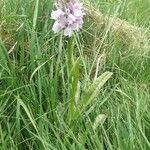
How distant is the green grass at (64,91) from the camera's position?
5.67 ft

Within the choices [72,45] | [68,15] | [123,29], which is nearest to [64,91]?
[72,45]

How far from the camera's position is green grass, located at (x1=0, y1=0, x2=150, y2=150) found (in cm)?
173

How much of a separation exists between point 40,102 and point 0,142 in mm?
245

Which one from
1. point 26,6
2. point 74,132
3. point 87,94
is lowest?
point 74,132

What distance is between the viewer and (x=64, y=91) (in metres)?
1.97

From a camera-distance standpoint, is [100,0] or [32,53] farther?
[100,0]

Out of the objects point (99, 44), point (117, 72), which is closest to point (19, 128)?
point (117, 72)

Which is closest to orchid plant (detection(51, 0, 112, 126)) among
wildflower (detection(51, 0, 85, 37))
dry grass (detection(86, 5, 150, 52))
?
wildflower (detection(51, 0, 85, 37))

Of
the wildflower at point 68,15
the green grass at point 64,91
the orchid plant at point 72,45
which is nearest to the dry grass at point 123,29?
the green grass at point 64,91

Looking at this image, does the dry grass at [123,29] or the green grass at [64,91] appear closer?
the green grass at [64,91]

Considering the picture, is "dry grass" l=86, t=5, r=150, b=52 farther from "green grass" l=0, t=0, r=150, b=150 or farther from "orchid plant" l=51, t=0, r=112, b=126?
"orchid plant" l=51, t=0, r=112, b=126

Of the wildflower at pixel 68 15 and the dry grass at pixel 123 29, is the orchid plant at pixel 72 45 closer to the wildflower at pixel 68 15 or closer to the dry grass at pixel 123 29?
the wildflower at pixel 68 15

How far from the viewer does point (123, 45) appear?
2.62 m

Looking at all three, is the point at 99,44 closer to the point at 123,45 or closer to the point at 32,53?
the point at 123,45
